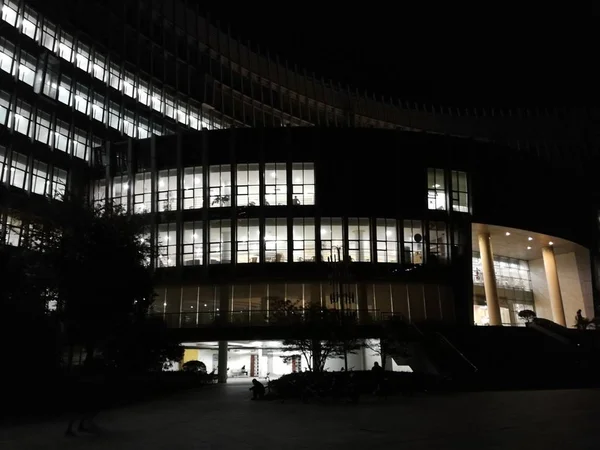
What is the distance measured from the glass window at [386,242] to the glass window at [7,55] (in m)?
33.9

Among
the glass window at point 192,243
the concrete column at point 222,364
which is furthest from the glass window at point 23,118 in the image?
the concrete column at point 222,364

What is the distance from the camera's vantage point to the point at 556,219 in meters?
55.0

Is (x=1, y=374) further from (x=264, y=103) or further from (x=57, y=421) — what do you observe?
(x=264, y=103)

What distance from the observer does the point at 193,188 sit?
159ft

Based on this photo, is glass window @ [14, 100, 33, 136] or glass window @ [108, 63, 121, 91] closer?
glass window @ [14, 100, 33, 136]

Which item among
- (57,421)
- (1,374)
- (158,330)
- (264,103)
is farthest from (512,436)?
(264,103)

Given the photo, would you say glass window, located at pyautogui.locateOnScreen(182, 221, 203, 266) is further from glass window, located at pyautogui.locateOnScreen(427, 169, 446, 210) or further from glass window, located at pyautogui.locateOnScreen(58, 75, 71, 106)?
glass window, located at pyautogui.locateOnScreen(427, 169, 446, 210)

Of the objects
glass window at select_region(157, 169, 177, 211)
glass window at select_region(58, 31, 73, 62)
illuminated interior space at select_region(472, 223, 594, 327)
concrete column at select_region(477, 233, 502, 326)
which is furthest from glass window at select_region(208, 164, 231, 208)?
illuminated interior space at select_region(472, 223, 594, 327)

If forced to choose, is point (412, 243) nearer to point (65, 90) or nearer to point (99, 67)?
point (65, 90)

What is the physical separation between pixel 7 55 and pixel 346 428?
1793 inches

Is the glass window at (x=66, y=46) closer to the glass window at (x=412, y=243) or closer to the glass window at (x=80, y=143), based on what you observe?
the glass window at (x=80, y=143)

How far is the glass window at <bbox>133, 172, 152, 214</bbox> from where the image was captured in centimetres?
4897

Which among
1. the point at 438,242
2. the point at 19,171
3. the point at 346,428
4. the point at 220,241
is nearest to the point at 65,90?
the point at 19,171

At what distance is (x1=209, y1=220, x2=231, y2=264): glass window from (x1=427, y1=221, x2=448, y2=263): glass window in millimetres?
17499
